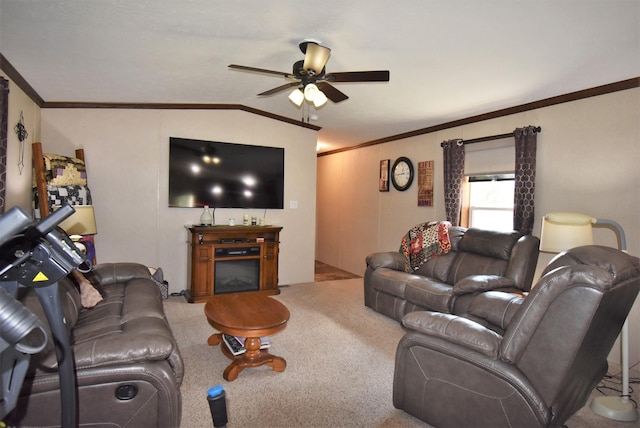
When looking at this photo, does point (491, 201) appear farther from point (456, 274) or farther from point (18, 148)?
point (18, 148)

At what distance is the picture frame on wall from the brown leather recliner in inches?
155

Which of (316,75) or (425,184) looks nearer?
(316,75)

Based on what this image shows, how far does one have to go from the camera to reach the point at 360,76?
260 cm

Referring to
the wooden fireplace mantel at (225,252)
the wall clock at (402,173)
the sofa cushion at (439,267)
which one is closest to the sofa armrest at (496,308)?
the sofa cushion at (439,267)

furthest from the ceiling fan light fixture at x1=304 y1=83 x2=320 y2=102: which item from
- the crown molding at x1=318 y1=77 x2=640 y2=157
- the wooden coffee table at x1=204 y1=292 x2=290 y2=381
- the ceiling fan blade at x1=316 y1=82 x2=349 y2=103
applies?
the crown molding at x1=318 y1=77 x2=640 y2=157

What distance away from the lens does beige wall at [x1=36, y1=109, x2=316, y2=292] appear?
4.20 meters

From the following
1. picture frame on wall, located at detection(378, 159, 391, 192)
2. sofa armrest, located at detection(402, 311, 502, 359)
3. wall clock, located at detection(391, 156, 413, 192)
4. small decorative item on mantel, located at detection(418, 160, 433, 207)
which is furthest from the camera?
picture frame on wall, located at detection(378, 159, 391, 192)

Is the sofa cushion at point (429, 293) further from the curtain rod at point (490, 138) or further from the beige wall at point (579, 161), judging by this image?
the curtain rod at point (490, 138)

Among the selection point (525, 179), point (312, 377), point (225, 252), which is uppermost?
point (525, 179)

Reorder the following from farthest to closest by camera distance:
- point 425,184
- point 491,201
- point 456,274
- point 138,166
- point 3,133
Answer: point 425,184 → point 138,166 → point 491,201 → point 456,274 → point 3,133

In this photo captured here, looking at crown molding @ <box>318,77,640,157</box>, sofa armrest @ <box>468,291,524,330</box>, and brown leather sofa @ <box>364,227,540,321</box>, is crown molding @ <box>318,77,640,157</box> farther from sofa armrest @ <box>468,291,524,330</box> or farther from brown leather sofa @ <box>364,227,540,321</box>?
sofa armrest @ <box>468,291,524,330</box>

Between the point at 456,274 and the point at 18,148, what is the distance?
4469mm

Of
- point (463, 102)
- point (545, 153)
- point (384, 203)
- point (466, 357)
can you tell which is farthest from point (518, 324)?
point (384, 203)

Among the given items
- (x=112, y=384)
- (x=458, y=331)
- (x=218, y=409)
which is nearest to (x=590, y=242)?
(x=458, y=331)
